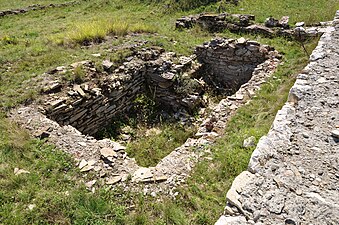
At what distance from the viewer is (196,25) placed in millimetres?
10859

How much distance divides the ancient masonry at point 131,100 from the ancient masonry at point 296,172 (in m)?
1.58

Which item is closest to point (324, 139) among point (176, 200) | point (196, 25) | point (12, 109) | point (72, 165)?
point (176, 200)

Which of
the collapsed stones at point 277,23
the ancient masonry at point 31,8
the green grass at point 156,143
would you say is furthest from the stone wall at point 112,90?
the ancient masonry at point 31,8

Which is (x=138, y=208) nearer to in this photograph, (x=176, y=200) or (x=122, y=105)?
(x=176, y=200)

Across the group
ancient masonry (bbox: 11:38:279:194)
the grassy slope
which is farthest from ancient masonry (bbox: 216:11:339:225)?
ancient masonry (bbox: 11:38:279:194)

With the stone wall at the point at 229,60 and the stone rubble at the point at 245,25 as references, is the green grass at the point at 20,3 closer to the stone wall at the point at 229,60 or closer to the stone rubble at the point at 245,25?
the stone rubble at the point at 245,25

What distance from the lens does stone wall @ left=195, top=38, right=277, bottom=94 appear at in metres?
8.21

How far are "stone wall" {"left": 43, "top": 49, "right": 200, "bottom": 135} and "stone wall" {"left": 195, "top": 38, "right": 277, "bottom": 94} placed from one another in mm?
859

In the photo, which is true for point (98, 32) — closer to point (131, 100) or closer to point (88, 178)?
point (131, 100)

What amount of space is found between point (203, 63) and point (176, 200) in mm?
5969

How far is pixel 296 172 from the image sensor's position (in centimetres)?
270

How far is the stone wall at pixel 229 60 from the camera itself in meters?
8.21

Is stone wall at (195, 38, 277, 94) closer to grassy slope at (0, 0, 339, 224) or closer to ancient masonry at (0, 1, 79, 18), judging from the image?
grassy slope at (0, 0, 339, 224)

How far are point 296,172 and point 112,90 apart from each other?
5.21 m
